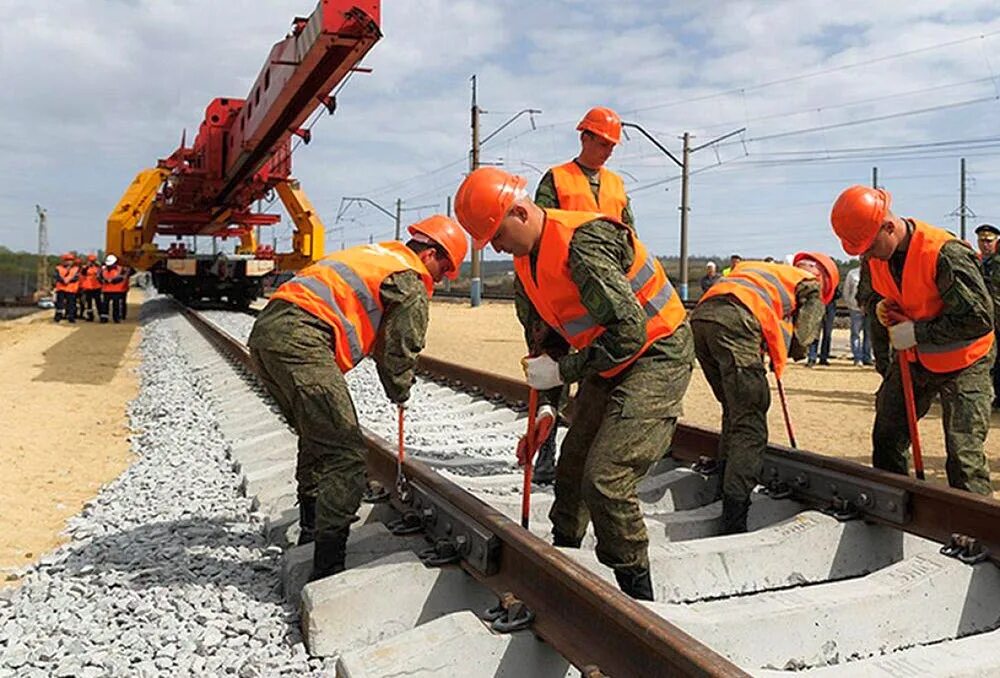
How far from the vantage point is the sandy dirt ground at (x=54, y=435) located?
527cm

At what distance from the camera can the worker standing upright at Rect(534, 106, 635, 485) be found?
5113 mm

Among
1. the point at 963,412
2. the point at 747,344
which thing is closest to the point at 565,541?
the point at 747,344

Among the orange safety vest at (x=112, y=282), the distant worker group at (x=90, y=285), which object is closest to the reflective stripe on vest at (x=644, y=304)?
the distant worker group at (x=90, y=285)

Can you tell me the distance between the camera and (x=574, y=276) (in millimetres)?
3391

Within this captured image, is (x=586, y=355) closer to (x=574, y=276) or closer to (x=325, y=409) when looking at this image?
(x=574, y=276)

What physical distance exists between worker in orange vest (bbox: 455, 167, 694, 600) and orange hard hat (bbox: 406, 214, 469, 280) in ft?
1.75

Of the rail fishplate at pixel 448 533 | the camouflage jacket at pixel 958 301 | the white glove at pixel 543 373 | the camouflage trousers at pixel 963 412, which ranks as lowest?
the rail fishplate at pixel 448 533

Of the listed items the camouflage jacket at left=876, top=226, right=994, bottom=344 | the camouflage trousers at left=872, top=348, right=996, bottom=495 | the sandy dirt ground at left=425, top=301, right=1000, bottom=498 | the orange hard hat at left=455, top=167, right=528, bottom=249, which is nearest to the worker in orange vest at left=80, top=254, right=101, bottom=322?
the sandy dirt ground at left=425, top=301, right=1000, bottom=498

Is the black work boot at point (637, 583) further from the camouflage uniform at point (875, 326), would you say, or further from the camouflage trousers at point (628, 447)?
the camouflage uniform at point (875, 326)

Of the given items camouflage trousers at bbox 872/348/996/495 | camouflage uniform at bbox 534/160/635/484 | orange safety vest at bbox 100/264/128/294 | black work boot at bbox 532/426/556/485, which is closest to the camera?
camouflage trousers at bbox 872/348/996/495

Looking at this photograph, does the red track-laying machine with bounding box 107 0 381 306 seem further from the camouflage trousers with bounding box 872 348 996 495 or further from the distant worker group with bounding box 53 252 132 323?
the camouflage trousers with bounding box 872 348 996 495

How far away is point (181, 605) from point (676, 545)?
2.02 m

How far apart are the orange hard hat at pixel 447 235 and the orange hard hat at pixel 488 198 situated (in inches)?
27.5

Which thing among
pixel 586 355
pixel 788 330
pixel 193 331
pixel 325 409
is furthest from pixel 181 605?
pixel 193 331
